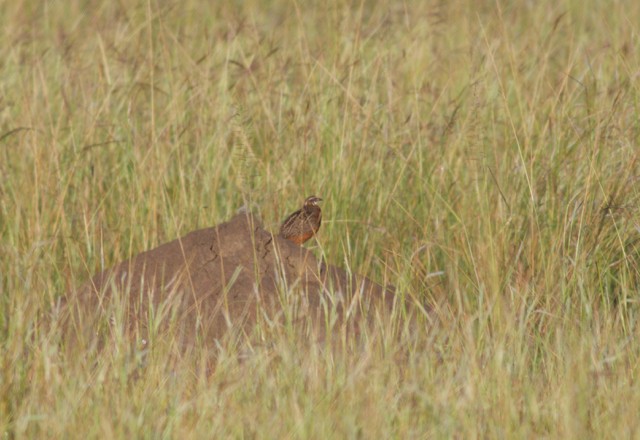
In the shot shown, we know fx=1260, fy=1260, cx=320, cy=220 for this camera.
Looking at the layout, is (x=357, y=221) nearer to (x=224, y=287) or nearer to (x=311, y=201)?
(x=311, y=201)

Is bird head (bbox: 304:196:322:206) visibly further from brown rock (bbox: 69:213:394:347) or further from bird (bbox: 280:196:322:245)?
brown rock (bbox: 69:213:394:347)

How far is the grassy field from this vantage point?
3529mm

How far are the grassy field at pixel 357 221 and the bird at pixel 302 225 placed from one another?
0.19m

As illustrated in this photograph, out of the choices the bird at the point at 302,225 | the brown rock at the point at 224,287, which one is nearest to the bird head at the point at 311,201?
the bird at the point at 302,225

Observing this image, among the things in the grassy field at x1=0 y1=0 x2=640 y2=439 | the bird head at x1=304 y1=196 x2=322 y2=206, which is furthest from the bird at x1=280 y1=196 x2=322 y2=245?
the grassy field at x1=0 y1=0 x2=640 y2=439

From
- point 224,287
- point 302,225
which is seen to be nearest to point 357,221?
Result: point 302,225

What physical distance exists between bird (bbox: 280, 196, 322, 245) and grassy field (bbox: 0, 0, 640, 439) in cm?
19

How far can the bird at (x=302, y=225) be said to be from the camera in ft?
16.5

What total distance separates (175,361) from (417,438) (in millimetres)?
1070

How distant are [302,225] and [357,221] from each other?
0.23 m

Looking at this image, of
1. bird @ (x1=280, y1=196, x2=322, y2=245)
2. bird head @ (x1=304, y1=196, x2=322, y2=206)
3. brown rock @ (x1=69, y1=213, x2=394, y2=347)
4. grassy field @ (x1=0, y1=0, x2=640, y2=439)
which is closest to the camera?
grassy field @ (x1=0, y1=0, x2=640, y2=439)

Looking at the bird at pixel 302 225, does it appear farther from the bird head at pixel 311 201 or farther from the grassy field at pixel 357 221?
the grassy field at pixel 357 221

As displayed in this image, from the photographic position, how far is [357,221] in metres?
4.94

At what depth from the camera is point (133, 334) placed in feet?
14.3
